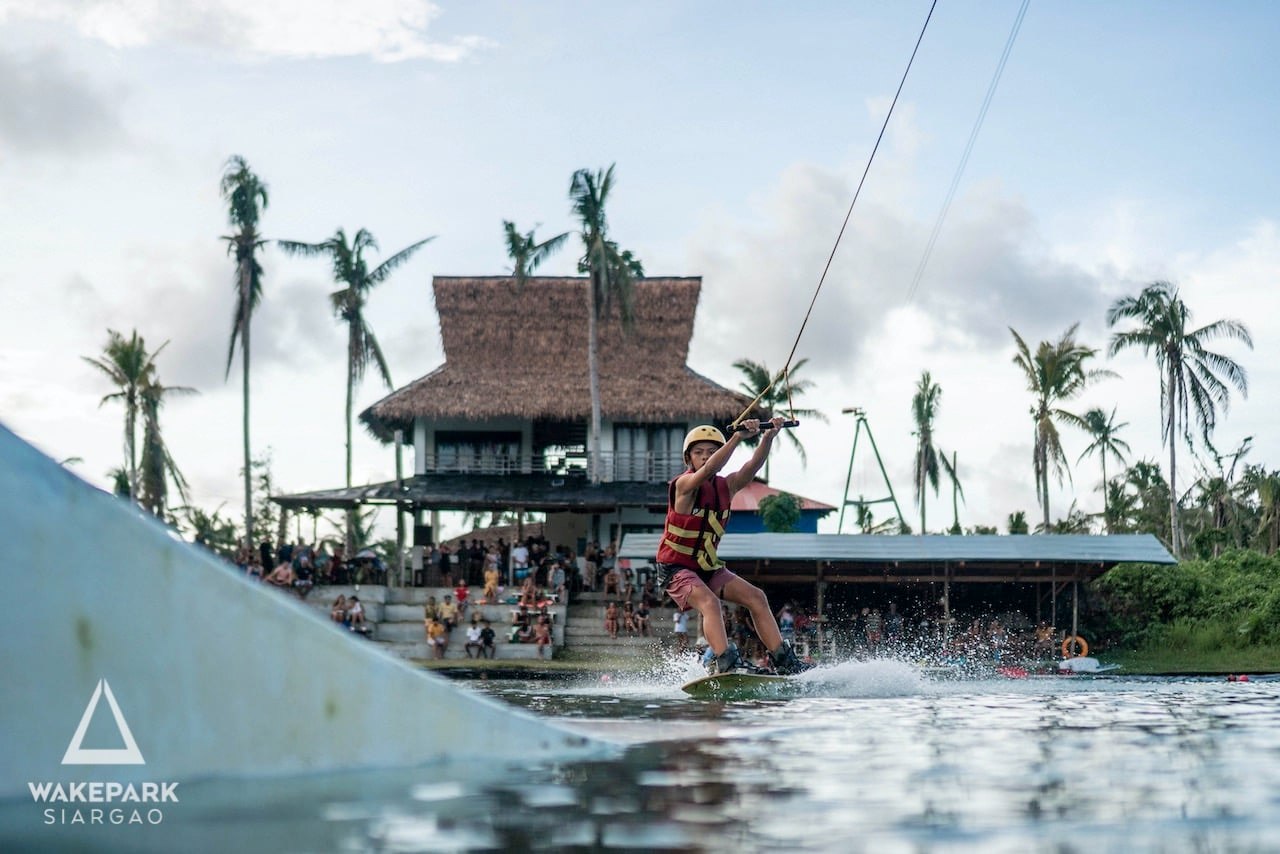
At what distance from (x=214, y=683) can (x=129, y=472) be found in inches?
1943

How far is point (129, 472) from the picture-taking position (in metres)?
49.5

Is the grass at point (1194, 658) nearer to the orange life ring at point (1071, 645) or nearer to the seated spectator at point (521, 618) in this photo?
the orange life ring at point (1071, 645)

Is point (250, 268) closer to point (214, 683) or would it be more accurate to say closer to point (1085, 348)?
point (1085, 348)

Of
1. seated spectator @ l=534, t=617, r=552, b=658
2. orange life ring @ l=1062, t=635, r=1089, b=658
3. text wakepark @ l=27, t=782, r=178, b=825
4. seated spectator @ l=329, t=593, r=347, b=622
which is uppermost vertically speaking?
text wakepark @ l=27, t=782, r=178, b=825

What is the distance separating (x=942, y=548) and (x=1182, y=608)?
6.94m

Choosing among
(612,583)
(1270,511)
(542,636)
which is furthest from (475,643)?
(1270,511)

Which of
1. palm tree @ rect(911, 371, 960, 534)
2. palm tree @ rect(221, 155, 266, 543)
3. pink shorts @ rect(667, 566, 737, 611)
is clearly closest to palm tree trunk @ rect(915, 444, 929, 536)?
palm tree @ rect(911, 371, 960, 534)

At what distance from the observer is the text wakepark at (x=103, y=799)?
115 inches

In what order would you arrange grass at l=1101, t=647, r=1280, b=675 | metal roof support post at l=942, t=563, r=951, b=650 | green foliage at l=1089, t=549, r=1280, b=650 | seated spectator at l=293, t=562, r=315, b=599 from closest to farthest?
1. grass at l=1101, t=647, r=1280, b=675
2. metal roof support post at l=942, t=563, r=951, b=650
3. green foliage at l=1089, t=549, r=1280, b=650
4. seated spectator at l=293, t=562, r=315, b=599

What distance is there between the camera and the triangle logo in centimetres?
303

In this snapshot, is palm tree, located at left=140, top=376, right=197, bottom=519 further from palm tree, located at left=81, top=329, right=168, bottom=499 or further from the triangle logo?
the triangle logo

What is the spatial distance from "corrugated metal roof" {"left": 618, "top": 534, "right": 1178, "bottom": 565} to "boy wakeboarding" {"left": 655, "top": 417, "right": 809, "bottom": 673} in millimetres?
17551

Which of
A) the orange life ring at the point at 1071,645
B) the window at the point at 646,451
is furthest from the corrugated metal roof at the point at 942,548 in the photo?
the window at the point at 646,451

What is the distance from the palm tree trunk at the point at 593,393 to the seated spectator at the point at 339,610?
13.7 meters
